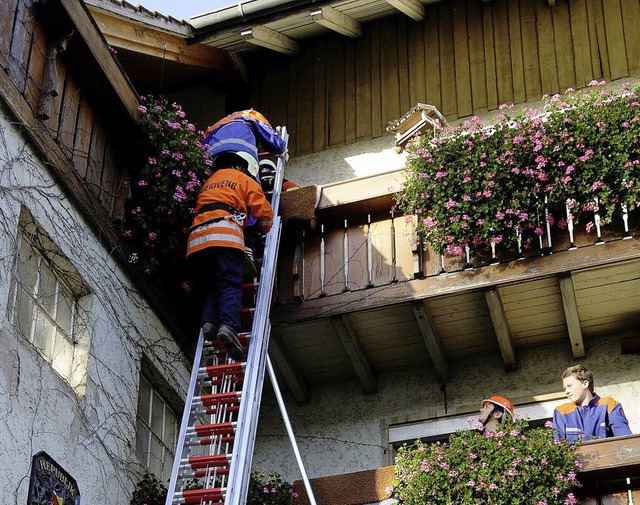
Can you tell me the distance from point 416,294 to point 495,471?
6.86 feet

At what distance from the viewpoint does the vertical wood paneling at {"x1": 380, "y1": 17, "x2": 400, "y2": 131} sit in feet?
40.5

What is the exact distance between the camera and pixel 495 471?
845cm

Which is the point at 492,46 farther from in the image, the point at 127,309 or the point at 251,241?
the point at 127,309

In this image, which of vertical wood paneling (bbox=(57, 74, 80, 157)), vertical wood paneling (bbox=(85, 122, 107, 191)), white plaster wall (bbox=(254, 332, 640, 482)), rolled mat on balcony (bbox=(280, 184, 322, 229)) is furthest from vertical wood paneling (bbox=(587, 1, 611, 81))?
vertical wood paneling (bbox=(57, 74, 80, 157))

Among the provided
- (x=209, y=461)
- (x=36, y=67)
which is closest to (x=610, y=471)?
(x=209, y=461)

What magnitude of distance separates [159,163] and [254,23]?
8.79ft

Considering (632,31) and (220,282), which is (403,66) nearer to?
(632,31)

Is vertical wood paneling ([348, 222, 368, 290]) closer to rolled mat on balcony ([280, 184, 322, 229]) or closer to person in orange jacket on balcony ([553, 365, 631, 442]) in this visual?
rolled mat on balcony ([280, 184, 322, 229])

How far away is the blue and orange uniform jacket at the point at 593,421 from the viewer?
8914 mm

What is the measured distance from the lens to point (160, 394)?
10383 mm

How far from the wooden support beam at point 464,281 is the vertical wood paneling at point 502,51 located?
2.59 m

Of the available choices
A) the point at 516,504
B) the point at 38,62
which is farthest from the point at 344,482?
the point at 38,62

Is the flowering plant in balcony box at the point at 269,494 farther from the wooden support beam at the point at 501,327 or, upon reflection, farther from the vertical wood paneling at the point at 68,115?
the vertical wood paneling at the point at 68,115

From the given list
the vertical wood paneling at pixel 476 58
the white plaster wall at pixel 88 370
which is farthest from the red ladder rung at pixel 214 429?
the vertical wood paneling at pixel 476 58
